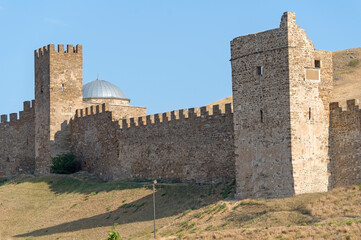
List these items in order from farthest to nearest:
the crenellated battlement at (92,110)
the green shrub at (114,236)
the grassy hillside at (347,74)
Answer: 1. the grassy hillside at (347,74)
2. the crenellated battlement at (92,110)
3. the green shrub at (114,236)

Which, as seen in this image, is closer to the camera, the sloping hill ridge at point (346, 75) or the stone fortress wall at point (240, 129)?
the stone fortress wall at point (240, 129)

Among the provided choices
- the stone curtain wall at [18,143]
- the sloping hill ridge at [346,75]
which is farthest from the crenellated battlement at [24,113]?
the sloping hill ridge at [346,75]

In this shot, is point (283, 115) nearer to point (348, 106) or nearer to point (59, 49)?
point (348, 106)

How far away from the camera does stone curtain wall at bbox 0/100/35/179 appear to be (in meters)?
51.5

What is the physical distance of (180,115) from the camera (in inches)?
1533

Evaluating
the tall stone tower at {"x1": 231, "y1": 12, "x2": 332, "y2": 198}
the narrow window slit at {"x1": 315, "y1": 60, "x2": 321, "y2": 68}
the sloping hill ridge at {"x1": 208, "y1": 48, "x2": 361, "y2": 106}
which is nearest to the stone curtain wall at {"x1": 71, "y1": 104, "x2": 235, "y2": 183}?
the tall stone tower at {"x1": 231, "y1": 12, "x2": 332, "y2": 198}

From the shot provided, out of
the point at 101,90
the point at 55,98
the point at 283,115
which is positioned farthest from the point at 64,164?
the point at 283,115

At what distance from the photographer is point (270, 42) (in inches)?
1218

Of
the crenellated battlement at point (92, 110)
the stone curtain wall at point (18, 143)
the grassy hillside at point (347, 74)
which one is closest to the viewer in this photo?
the crenellated battlement at point (92, 110)

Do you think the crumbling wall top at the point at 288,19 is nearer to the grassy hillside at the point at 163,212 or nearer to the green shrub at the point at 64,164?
the grassy hillside at the point at 163,212

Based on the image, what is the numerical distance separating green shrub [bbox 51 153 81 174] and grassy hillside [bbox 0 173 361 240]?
0.96 m

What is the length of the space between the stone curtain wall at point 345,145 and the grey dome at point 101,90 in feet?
91.1

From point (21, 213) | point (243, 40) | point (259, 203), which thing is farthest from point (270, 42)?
point (21, 213)

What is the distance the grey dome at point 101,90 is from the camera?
5631 centimetres
